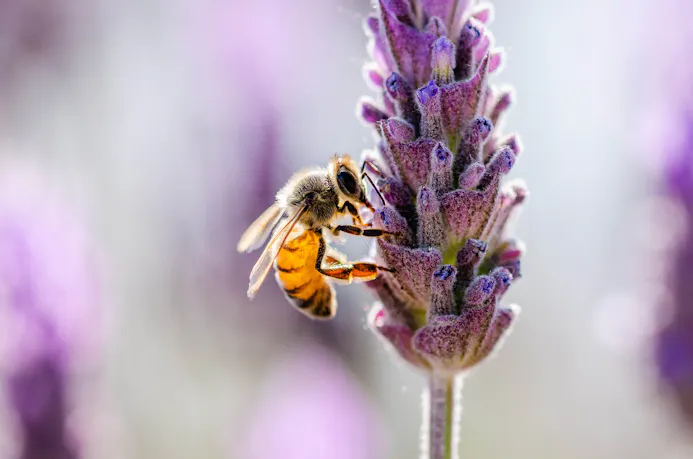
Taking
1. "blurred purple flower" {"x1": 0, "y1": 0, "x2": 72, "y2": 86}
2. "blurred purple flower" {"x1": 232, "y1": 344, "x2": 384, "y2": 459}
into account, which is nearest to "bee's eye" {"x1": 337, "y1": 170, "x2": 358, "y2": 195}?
"blurred purple flower" {"x1": 232, "y1": 344, "x2": 384, "y2": 459}

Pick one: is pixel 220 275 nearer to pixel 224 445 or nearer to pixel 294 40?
pixel 224 445

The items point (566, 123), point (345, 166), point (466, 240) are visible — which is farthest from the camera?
point (566, 123)

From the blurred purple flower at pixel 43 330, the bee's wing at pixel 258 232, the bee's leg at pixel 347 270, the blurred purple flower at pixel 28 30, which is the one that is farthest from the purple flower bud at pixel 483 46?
the blurred purple flower at pixel 28 30

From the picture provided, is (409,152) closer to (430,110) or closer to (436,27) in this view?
(430,110)

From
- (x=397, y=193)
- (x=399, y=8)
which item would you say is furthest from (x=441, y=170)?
(x=399, y=8)

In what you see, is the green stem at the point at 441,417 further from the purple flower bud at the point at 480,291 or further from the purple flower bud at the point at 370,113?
Result: the purple flower bud at the point at 370,113

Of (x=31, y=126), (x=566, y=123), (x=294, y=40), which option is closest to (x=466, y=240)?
(x=294, y=40)

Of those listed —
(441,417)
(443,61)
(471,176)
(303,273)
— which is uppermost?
(443,61)
